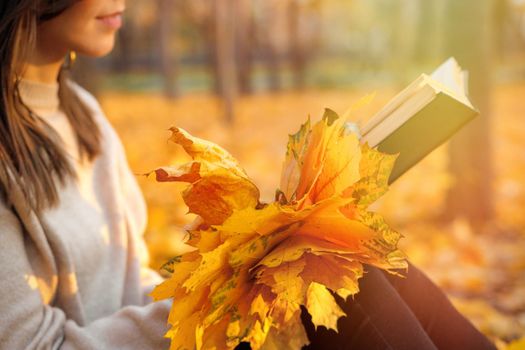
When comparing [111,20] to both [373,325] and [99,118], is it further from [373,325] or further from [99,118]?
[373,325]

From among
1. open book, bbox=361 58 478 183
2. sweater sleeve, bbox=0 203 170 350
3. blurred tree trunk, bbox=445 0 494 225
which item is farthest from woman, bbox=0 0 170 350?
blurred tree trunk, bbox=445 0 494 225

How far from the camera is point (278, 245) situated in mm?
1100

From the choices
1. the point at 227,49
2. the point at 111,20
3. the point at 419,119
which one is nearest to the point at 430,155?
the point at 227,49

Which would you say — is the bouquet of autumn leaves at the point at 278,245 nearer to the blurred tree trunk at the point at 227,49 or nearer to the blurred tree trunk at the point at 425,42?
the blurred tree trunk at the point at 227,49

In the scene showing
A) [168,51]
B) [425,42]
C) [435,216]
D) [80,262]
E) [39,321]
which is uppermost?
[425,42]

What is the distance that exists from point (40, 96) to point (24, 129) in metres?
0.19

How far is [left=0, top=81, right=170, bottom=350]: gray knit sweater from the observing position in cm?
137

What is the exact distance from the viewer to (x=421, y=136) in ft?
4.28

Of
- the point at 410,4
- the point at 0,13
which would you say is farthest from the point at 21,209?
the point at 410,4

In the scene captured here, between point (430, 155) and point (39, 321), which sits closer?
point (39, 321)

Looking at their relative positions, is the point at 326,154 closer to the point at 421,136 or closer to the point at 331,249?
the point at 331,249

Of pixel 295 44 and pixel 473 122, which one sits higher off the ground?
pixel 295 44

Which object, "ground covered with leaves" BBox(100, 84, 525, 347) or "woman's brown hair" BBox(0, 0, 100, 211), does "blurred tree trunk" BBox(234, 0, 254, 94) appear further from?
"woman's brown hair" BBox(0, 0, 100, 211)

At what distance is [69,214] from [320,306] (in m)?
0.81
